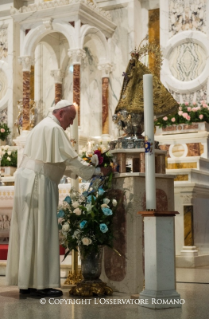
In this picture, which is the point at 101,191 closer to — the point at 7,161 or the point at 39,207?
the point at 39,207

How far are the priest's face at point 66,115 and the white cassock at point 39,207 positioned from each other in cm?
7

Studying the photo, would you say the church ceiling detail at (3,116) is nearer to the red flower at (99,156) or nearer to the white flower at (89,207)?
the red flower at (99,156)

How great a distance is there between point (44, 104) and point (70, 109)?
27.4 feet

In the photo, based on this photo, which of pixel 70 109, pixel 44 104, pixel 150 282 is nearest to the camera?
pixel 150 282

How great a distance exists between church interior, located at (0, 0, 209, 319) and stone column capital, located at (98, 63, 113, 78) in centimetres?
5

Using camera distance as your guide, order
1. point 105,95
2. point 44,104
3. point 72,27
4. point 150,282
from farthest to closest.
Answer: point 44,104
point 105,95
point 72,27
point 150,282

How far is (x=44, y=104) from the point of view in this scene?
13617 mm

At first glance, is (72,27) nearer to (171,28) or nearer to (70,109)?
(171,28)

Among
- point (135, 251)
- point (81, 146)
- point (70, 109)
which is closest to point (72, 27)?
point (81, 146)

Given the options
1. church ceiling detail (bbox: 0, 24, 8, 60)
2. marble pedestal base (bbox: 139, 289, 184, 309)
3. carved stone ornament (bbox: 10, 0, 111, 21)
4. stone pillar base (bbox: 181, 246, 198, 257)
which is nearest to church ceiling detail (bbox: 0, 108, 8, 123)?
church ceiling detail (bbox: 0, 24, 8, 60)

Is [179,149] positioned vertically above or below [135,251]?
above

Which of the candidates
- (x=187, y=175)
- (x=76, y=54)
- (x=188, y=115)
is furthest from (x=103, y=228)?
(x=76, y=54)

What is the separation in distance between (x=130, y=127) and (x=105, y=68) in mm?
7298

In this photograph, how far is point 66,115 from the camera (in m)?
5.41
